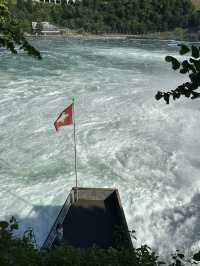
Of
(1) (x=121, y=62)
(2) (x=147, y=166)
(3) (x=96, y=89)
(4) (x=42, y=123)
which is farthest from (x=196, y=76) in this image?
(1) (x=121, y=62)

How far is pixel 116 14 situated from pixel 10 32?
168m

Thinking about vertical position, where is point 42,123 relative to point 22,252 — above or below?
below

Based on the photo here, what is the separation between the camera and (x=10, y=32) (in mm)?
3814

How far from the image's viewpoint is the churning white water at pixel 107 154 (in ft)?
54.7

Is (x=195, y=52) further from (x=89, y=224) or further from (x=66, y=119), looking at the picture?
(x=66, y=119)

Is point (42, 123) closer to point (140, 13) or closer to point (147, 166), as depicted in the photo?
point (147, 166)

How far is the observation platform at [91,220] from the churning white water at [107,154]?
45.3 inches

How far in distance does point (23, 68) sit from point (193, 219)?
36.6m

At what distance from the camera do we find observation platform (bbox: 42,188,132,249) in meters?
13.5

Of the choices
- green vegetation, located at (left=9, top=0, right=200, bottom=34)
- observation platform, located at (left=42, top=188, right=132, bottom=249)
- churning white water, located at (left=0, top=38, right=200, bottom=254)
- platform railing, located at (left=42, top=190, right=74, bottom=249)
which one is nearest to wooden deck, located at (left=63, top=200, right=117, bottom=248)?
observation platform, located at (left=42, top=188, right=132, bottom=249)

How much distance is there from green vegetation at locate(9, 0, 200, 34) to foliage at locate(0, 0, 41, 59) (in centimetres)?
14592

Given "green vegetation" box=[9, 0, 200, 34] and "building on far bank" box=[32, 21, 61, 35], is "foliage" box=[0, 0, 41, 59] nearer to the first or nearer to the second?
"building on far bank" box=[32, 21, 61, 35]

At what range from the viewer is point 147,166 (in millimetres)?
21297

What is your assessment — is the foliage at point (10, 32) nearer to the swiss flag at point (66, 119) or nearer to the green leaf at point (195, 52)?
the green leaf at point (195, 52)
